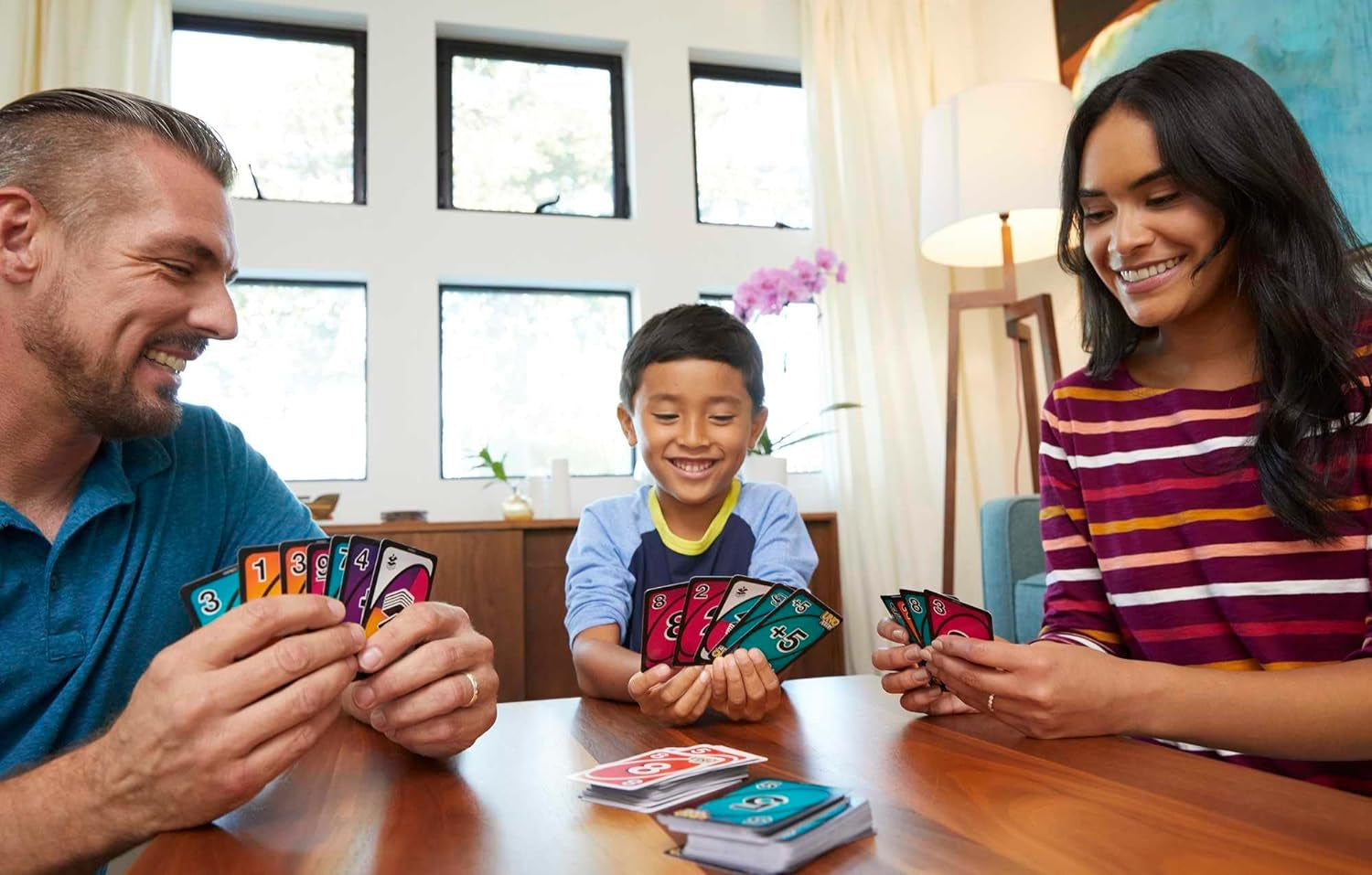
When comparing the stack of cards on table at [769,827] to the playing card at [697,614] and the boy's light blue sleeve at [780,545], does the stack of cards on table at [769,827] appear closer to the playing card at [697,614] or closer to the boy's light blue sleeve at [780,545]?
the playing card at [697,614]

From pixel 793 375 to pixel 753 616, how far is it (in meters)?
3.22

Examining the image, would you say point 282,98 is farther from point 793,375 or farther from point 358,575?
point 358,575

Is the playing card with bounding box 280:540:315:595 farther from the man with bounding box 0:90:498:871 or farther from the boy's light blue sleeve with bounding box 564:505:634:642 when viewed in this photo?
the boy's light blue sleeve with bounding box 564:505:634:642

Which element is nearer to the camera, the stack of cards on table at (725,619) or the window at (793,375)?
the stack of cards on table at (725,619)

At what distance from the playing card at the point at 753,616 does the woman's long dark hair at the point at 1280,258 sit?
61 centimetres

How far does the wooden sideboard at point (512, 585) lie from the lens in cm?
318

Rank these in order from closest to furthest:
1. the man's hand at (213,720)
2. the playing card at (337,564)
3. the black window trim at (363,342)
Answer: the man's hand at (213,720), the playing card at (337,564), the black window trim at (363,342)

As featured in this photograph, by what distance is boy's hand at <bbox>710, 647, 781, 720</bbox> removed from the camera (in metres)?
1.09

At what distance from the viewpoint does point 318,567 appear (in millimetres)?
859

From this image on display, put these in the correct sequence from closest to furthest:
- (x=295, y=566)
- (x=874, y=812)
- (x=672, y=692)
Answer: (x=874, y=812) < (x=295, y=566) < (x=672, y=692)

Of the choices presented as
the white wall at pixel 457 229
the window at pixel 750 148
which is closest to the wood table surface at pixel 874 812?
the white wall at pixel 457 229

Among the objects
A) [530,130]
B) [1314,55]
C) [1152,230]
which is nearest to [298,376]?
[530,130]

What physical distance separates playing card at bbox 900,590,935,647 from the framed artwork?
1.93 m

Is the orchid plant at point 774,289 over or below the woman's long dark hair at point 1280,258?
over
